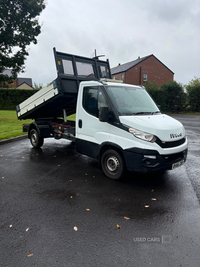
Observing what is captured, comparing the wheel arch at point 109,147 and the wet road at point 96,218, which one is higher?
the wheel arch at point 109,147

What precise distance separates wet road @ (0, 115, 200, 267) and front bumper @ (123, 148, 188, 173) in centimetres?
53

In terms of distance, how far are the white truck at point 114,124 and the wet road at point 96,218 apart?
2.00 ft

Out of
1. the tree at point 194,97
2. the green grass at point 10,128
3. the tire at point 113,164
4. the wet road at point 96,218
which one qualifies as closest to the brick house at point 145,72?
the tree at point 194,97

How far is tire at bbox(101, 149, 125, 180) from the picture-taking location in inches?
187

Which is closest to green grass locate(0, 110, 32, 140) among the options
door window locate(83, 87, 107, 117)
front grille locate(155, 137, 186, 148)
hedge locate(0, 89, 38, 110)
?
door window locate(83, 87, 107, 117)

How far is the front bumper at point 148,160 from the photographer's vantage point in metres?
4.28

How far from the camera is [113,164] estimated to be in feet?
16.3

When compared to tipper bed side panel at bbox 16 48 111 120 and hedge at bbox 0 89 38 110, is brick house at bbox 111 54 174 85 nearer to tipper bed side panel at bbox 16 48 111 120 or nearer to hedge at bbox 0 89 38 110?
hedge at bbox 0 89 38 110

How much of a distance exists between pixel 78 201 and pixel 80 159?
9.63 ft

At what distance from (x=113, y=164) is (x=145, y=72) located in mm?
43182

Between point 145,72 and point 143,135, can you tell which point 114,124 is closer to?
point 143,135

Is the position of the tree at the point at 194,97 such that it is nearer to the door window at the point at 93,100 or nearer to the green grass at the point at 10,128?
the green grass at the point at 10,128

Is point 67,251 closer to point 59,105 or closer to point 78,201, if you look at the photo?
point 78,201

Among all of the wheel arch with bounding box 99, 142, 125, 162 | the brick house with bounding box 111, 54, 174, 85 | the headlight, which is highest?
the brick house with bounding box 111, 54, 174, 85
